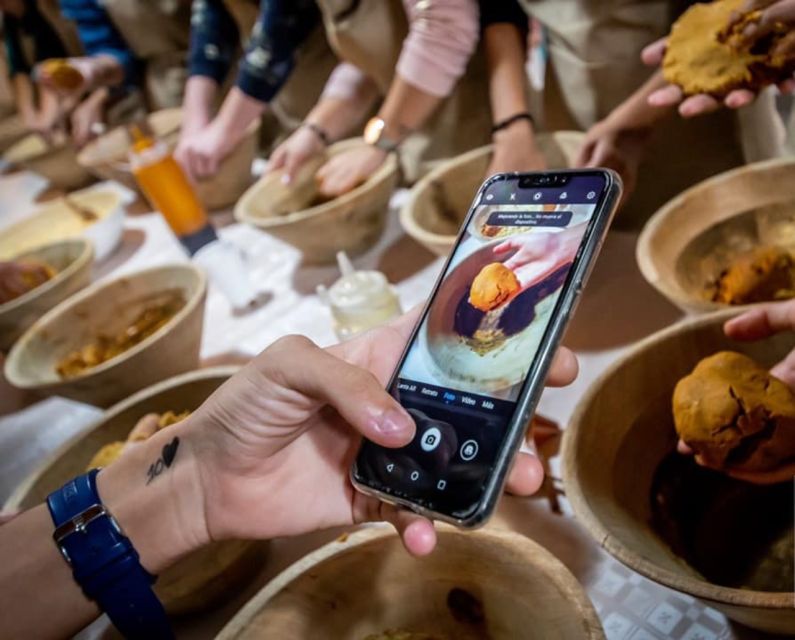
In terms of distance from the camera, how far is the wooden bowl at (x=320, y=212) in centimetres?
107

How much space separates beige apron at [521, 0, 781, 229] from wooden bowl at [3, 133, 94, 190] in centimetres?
156

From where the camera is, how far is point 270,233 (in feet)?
3.62

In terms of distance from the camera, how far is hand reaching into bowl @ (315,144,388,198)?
1.16 meters

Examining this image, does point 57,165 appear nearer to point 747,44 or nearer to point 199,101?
point 199,101

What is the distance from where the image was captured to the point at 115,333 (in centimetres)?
111

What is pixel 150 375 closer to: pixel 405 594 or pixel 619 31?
pixel 405 594

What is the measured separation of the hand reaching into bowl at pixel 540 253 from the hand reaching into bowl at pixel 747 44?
39 cm

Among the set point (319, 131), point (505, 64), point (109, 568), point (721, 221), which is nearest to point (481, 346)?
point (109, 568)

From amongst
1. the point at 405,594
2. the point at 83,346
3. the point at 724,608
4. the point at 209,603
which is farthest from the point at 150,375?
the point at 724,608

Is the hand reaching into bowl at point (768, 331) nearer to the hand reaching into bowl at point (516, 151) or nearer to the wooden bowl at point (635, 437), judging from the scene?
the wooden bowl at point (635, 437)

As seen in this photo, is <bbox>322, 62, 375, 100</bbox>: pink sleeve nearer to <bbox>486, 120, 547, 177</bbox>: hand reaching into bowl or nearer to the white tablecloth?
the white tablecloth

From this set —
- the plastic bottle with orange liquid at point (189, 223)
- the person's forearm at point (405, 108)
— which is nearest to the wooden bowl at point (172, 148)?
the plastic bottle with orange liquid at point (189, 223)

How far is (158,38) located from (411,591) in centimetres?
198

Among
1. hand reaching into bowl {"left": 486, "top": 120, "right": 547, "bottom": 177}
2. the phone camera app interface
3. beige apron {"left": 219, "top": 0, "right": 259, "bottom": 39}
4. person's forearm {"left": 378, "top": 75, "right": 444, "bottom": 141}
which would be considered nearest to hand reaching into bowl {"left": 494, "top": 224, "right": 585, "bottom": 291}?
the phone camera app interface
